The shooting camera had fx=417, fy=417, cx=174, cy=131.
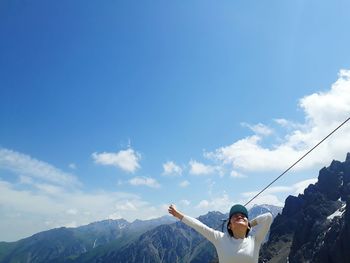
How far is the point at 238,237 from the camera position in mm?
6793

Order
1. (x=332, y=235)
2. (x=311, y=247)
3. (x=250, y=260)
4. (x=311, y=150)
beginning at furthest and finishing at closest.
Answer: (x=311, y=247)
(x=332, y=235)
(x=311, y=150)
(x=250, y=260)

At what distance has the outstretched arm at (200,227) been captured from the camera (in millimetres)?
6828

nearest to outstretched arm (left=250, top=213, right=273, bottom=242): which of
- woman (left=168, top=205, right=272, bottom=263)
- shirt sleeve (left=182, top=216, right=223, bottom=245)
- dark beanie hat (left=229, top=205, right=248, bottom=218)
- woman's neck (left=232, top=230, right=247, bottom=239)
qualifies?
woman (left=168, top=205, right=272, bottom=263)

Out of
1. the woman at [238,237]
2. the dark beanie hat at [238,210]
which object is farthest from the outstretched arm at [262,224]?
the dark beanie hat at [238,210]

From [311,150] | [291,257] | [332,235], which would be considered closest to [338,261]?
[332,235]

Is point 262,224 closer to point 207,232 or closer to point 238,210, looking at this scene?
point 238,210

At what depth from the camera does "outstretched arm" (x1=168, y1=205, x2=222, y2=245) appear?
683 cm

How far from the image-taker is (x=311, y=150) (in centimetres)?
967

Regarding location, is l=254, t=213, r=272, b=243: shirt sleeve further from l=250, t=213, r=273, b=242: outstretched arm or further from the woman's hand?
the woman's hand

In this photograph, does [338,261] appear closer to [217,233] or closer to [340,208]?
[340,208]

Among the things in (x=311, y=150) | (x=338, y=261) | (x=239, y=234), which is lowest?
(x=338, y=261)

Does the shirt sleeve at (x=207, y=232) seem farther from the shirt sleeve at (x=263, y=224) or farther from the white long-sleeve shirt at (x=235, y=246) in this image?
the shirt sleeve at (x=263, y=224)

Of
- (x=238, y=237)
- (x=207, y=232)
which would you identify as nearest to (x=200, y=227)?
(x=207, y=232)

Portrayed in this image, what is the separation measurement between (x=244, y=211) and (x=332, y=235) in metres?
156
